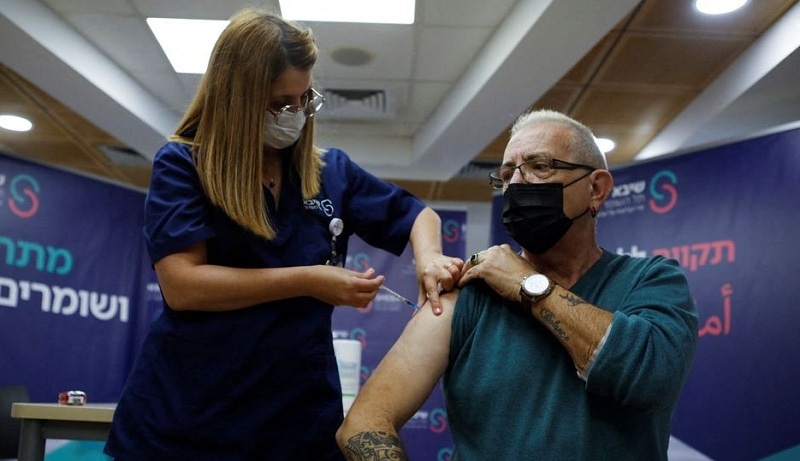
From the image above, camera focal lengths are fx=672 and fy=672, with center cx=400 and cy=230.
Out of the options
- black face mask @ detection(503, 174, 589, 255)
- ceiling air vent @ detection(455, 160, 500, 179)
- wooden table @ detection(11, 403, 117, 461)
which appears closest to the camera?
black face mask @ detection(503, 174, 589, 255)

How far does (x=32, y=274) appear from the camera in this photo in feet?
12.1

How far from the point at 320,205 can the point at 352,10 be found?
9.45 ft

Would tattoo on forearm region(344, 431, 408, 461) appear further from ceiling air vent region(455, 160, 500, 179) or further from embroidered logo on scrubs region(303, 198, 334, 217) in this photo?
ceiling air vent region(455, 160, 500, 179)

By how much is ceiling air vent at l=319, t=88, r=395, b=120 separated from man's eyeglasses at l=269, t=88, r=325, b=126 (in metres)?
3.70

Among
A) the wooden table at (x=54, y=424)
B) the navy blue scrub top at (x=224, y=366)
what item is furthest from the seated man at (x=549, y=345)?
the wooden table at (x=54, y=424)

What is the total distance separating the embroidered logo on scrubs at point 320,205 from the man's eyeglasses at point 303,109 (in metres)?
0.16

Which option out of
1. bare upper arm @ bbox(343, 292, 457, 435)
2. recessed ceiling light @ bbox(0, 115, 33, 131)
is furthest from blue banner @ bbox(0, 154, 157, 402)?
bare upper arm @ bbox(343, 292, 457, 435)

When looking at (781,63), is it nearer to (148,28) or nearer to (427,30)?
(427,30)

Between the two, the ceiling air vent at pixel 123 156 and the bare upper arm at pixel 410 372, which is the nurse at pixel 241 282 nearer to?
the bare upper arm at pixel 410 372

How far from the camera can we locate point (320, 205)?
1.37m

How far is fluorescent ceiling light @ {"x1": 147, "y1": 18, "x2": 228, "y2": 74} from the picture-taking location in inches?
162

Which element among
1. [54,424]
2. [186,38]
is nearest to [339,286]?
[54,424]

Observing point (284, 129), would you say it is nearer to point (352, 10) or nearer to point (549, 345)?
point (549, 345)

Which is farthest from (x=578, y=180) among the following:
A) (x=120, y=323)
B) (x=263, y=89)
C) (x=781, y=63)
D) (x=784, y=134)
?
(x=120, y=323)
